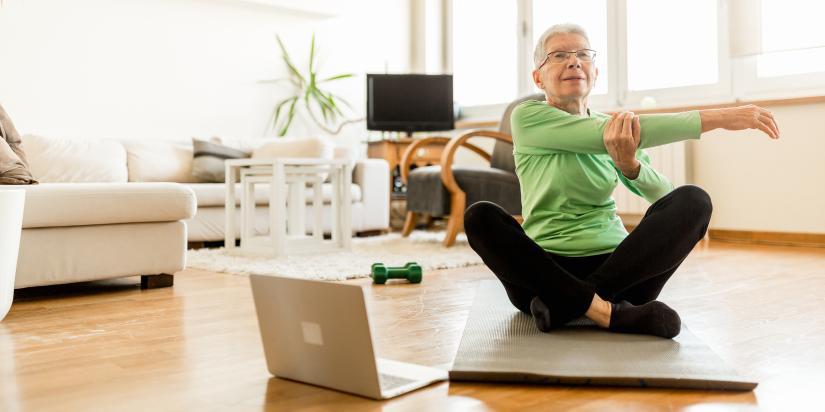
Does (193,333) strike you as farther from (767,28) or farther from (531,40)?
(531,40)

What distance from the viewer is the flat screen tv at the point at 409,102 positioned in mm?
5566

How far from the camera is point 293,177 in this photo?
3662 mm

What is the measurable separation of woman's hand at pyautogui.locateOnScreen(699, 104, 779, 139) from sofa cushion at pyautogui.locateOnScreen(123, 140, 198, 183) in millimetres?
3539

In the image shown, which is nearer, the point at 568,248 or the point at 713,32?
the point at 568,248

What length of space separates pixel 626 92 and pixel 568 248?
141 inches

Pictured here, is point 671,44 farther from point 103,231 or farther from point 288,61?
point 103,231

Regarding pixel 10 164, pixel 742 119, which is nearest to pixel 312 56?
pixel 10 164

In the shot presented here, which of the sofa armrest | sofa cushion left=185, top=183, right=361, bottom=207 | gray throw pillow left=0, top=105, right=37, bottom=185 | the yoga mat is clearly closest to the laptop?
the yoga mat

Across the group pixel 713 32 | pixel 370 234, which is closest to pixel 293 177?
pixel 370 234

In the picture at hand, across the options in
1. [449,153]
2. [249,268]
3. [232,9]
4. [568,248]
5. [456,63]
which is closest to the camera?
[568,248]

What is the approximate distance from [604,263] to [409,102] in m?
4.00

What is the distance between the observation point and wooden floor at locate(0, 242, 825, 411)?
4.09 ft

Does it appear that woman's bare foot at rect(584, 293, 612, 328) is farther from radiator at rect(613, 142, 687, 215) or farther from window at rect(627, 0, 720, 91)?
window at rect(627, 0, 720, 91)

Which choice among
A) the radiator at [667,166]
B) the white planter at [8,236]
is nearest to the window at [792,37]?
the radiator at [667,166]
